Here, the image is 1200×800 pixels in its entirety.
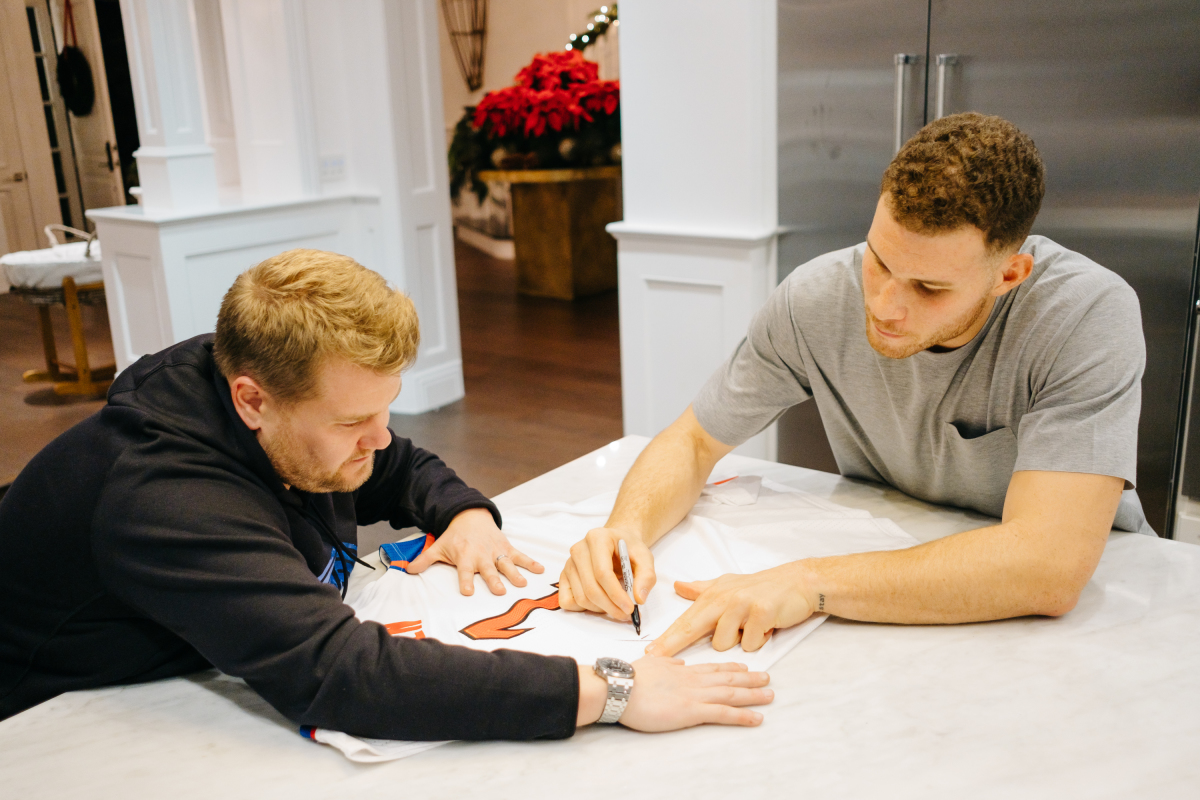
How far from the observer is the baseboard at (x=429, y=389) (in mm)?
4840

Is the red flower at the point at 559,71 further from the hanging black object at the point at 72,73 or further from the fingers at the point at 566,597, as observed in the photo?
the fingers at the point at 566,597

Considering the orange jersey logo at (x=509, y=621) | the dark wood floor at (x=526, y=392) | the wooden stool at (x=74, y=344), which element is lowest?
the dark wood floor at (x=526, y=392)

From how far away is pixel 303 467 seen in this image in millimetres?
1239

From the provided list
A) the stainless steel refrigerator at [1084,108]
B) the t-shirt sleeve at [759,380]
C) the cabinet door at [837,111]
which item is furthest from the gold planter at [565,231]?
the t-shirt sleeve at [759,380]

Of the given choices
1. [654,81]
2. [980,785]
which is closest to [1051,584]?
[980,785]

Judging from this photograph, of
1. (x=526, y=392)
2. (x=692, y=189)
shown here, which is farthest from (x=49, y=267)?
(x=692, y=189)

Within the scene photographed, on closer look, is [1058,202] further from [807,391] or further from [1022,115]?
[807,391]

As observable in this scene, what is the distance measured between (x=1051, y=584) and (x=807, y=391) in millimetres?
632

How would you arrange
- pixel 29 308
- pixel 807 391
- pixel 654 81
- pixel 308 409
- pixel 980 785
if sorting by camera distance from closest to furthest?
pixel 980 785
pixel 308 409
pixel 807 391
pixel 654 81
pixel 29 308

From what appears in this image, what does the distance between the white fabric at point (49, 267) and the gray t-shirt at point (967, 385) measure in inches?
183

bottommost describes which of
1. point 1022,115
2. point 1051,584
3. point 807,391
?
point 1051,584

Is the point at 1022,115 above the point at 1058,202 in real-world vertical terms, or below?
above

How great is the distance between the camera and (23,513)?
3.98 feet

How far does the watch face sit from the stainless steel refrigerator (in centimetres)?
191
